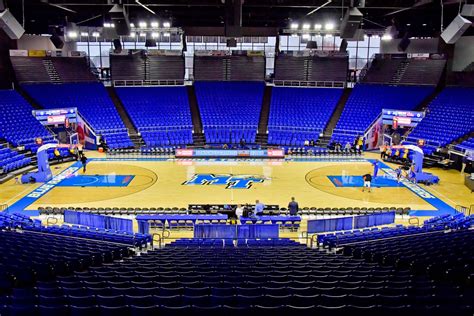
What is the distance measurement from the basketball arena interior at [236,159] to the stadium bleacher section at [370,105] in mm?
184

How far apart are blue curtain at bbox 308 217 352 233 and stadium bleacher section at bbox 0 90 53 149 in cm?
2257

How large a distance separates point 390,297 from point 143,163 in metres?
26.9

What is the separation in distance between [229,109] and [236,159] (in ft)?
29.8

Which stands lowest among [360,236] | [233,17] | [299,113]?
[360,236]

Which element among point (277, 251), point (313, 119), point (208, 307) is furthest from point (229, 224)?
point (313, 119)

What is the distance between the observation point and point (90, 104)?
3906cm

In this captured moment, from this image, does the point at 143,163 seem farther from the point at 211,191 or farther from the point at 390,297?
the point at 390,297

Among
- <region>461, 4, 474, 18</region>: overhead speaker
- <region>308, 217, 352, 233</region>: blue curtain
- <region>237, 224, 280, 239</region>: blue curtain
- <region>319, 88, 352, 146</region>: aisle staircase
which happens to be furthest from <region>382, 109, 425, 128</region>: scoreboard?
<region>237, 224, 280, 239</region>: blue curtain

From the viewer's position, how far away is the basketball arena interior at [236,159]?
27.8 ft

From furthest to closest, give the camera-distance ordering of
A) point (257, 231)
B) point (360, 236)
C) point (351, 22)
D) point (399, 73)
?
point (399, 73) → point (351, 22) → point (257, 231) → point (360, 236)

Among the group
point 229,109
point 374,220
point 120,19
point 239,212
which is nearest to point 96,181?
point 120,19

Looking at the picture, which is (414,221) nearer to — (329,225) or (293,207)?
(329,225)

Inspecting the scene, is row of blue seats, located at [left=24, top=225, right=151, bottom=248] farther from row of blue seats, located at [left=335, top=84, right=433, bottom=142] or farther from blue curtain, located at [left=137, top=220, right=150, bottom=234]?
row of blue seats, located at [left=335, top=84, right=433, bottom=142]

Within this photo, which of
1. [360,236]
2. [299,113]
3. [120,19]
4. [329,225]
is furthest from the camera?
[299,113]
